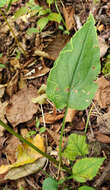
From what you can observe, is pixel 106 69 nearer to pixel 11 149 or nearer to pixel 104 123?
pixel 104 123

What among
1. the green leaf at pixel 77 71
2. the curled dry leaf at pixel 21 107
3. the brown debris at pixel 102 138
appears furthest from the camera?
the curled dry leaf at pixel 21 107

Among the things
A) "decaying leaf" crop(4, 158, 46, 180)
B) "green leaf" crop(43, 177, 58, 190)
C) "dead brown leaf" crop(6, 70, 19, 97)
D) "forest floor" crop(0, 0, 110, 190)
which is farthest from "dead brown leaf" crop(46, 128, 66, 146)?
"dead brown leaf" crop(6, 70, 19, 97)

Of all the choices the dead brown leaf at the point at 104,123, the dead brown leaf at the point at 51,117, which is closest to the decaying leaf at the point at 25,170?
the dead brown leaf at the point at 51,117

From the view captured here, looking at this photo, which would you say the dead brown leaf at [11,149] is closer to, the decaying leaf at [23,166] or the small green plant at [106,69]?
the decaying leaf at [23,166]

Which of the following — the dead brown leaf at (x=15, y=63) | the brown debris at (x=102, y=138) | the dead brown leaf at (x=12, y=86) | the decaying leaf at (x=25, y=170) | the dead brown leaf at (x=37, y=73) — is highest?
the dead brown leaf at (x=15, y=63)

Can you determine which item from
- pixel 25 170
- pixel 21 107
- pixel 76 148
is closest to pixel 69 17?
pixel 21 107

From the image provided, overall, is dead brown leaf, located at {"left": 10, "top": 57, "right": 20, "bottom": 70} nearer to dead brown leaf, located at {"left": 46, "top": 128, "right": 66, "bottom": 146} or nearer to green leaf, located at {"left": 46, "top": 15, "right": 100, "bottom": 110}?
dead brown leaf, located at {"left": 46, "top": 128, "right": 66, "bottom": 146}

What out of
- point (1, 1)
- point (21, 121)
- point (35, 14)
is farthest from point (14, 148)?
point (35, 14)
